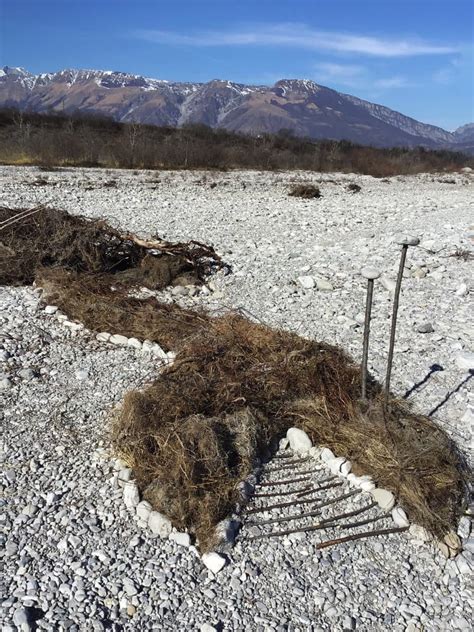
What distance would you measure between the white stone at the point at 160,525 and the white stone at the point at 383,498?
1264 millimetres

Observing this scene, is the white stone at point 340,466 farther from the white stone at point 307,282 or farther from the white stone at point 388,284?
the white stone at point 388,284

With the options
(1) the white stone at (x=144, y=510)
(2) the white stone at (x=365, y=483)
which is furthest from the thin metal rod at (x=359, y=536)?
(1) the white stone at (x=144, y=510)

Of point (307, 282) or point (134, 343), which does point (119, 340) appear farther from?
point (307, 282)

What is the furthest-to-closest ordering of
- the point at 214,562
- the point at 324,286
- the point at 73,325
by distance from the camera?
the point at 324,286 → the point at 73,325 → the point at 214,562

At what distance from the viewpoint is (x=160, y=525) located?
3.17 m

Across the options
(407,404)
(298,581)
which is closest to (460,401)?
(407,404)

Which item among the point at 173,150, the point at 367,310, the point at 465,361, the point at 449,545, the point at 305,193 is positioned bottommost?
the point at 449,545

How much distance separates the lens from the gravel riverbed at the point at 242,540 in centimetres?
274

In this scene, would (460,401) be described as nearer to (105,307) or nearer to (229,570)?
(229,570)

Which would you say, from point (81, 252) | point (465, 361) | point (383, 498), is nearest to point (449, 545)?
point (383, 498)

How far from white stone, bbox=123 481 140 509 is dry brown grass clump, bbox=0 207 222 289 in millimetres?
4013

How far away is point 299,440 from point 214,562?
1.23m

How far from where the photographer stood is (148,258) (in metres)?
7.62

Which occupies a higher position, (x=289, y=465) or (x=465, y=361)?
(x=465, y=361)
